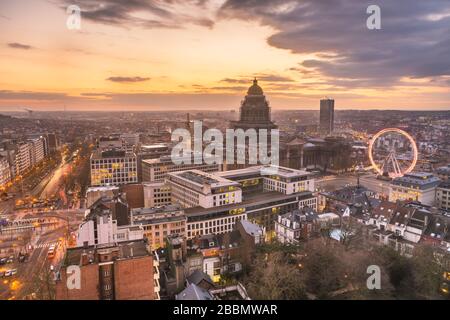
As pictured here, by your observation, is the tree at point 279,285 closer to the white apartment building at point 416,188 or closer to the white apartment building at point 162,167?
the white apartment building at point 416,188

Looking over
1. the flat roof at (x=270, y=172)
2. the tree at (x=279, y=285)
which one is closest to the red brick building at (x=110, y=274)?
the tree at (x=279, y=285)

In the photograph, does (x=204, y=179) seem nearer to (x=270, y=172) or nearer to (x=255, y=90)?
(x=270, y=172)

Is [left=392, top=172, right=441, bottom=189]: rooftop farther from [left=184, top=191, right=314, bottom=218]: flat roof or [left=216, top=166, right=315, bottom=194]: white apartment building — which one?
[left=184, top=191, right=314, bottom=218]: flat roof

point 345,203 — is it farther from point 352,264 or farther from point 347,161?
point 347,161

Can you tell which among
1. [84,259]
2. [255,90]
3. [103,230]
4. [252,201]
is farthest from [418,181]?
[255,90]
